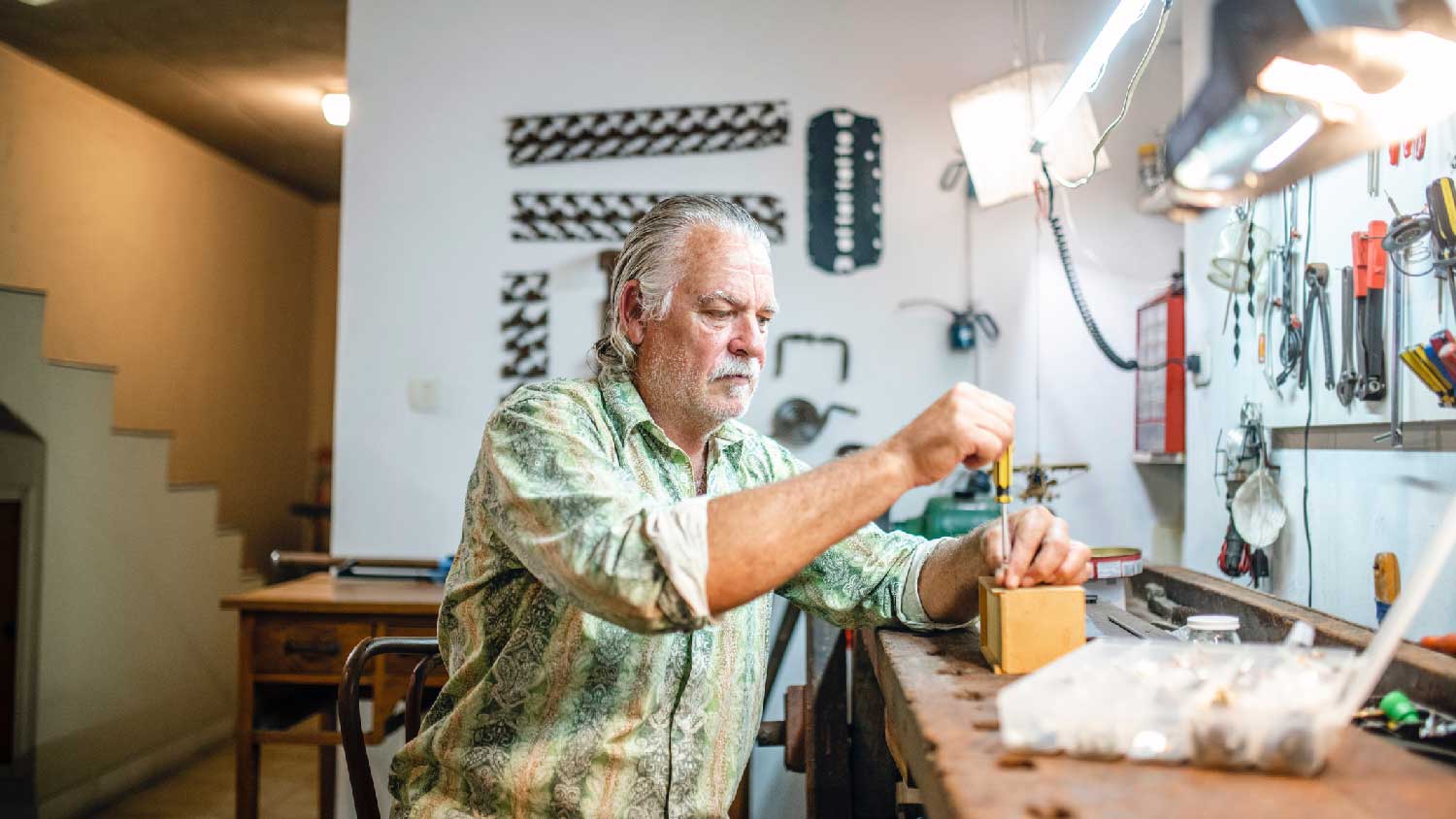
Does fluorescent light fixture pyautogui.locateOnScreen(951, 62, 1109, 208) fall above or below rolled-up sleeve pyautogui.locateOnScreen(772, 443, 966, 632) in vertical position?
above

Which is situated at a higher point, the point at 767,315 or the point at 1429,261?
the point at 1429,261

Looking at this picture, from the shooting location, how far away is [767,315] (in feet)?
5.09

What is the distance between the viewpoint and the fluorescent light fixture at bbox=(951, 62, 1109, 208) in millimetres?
2699

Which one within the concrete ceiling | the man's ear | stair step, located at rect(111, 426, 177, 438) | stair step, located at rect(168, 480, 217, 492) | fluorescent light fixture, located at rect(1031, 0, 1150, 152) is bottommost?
stair step, located at rect(168, 480, 217, 492)

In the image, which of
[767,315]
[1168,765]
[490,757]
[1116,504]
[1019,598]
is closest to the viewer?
[1168,765]

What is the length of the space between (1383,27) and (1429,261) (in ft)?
3.28

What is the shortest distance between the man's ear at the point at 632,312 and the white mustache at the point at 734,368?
16 centimetres

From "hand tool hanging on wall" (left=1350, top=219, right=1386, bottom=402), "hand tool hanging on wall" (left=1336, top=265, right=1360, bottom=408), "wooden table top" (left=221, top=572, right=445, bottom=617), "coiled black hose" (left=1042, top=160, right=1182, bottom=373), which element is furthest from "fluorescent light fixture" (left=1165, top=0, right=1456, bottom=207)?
"wooden table top" (left=221, top=572, right=445, bottom=617)

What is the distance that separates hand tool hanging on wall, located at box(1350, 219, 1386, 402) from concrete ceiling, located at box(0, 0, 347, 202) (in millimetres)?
3752

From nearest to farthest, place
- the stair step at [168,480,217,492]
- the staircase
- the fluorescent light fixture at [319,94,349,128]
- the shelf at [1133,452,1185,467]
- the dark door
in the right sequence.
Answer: the shelf at [1133,452,1185,467] → the dark door → the staircase → the fluorescent light fixture at [319,94,349,128] → the stair step at [168,480,217,492]

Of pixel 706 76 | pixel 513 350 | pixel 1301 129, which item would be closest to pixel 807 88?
pixel 706 76

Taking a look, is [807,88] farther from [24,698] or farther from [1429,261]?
[24,698]

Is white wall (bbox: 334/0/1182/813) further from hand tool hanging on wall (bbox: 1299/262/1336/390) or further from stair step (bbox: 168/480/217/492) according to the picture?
stair step (bbox: 168/480/217/492)

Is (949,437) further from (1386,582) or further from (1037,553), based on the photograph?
(1386,582)
